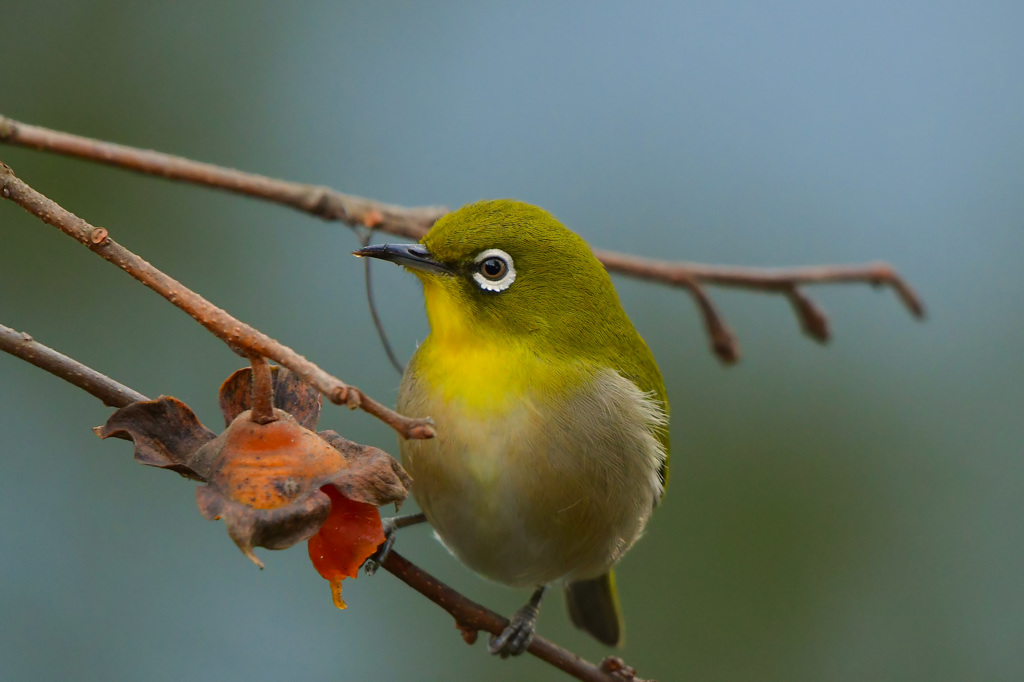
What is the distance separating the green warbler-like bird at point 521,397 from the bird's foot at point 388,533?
164 mm

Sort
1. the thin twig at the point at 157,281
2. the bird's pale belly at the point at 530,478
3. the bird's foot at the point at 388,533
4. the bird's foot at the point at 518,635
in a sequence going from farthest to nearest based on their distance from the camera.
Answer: the bird's foot at the point at 518,635, the bird's pale belly at the point at 530,478, the bird's foot at the point at 388,533, the thin twig at the point at 157,281

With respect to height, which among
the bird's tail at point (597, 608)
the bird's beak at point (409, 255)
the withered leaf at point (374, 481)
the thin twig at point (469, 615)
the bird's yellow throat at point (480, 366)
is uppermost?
the bird's beak at point (409, 255)

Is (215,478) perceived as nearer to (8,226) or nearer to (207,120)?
(8,226)

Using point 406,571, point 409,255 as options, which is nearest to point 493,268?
point 409,255

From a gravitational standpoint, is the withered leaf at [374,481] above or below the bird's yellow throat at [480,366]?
below

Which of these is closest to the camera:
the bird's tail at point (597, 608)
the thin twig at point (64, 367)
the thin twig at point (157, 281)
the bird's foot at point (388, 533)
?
the thin twig at point (157, 281)

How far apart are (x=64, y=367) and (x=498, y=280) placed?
1.86 metres

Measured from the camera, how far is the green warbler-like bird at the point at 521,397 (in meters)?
3.58

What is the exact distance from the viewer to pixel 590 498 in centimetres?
370

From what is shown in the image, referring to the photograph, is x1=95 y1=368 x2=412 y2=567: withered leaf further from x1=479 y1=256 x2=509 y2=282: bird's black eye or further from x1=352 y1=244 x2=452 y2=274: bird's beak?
x1=479 y1=256 x2=509 y2=282: bird's black eye

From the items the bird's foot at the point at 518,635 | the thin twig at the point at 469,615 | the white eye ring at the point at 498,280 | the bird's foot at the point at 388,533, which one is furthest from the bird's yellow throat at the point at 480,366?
the bird's foot at the point at 518,635

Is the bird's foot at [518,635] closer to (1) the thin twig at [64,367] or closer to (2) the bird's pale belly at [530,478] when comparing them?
(2) the bird's pale belly at [530,478]

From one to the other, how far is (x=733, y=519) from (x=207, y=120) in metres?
4.98

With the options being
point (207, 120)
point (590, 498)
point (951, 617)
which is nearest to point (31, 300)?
point (207, 120)
